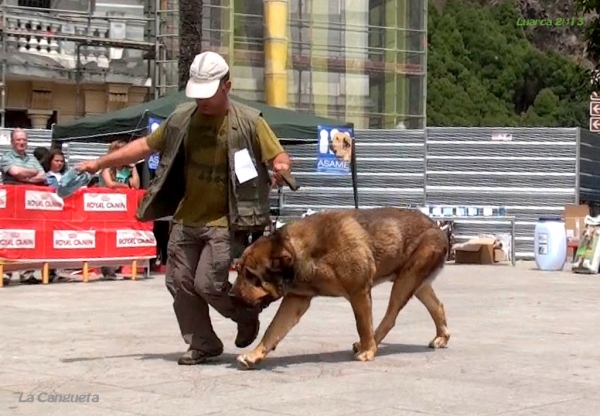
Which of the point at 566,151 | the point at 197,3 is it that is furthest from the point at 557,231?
the point at 197,3

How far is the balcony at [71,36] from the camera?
91.8 ft

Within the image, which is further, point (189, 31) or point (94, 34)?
point (94, 34)

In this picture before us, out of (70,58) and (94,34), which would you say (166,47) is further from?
(70,58)

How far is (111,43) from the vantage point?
28578 mm

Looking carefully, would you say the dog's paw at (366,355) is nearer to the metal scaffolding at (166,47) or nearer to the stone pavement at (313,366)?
the stone pavement at (313,366)

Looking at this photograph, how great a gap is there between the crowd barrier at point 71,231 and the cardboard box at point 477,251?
6965 mm

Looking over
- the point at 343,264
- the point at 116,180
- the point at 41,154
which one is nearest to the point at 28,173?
the point at 41,154

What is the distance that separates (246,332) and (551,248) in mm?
11924

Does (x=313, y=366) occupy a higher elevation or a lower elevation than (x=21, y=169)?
lower

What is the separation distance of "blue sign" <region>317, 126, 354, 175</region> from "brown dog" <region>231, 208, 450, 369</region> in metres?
10.6

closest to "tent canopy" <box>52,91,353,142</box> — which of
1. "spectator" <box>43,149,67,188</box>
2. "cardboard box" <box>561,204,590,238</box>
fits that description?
"spectator" <box>43,149,67,188</box>

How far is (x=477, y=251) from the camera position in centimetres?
2012

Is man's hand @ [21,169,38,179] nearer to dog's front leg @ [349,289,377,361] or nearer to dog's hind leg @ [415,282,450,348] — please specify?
dog's hind leg @ [415,282,450,348]

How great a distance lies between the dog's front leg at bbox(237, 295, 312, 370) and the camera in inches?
278
